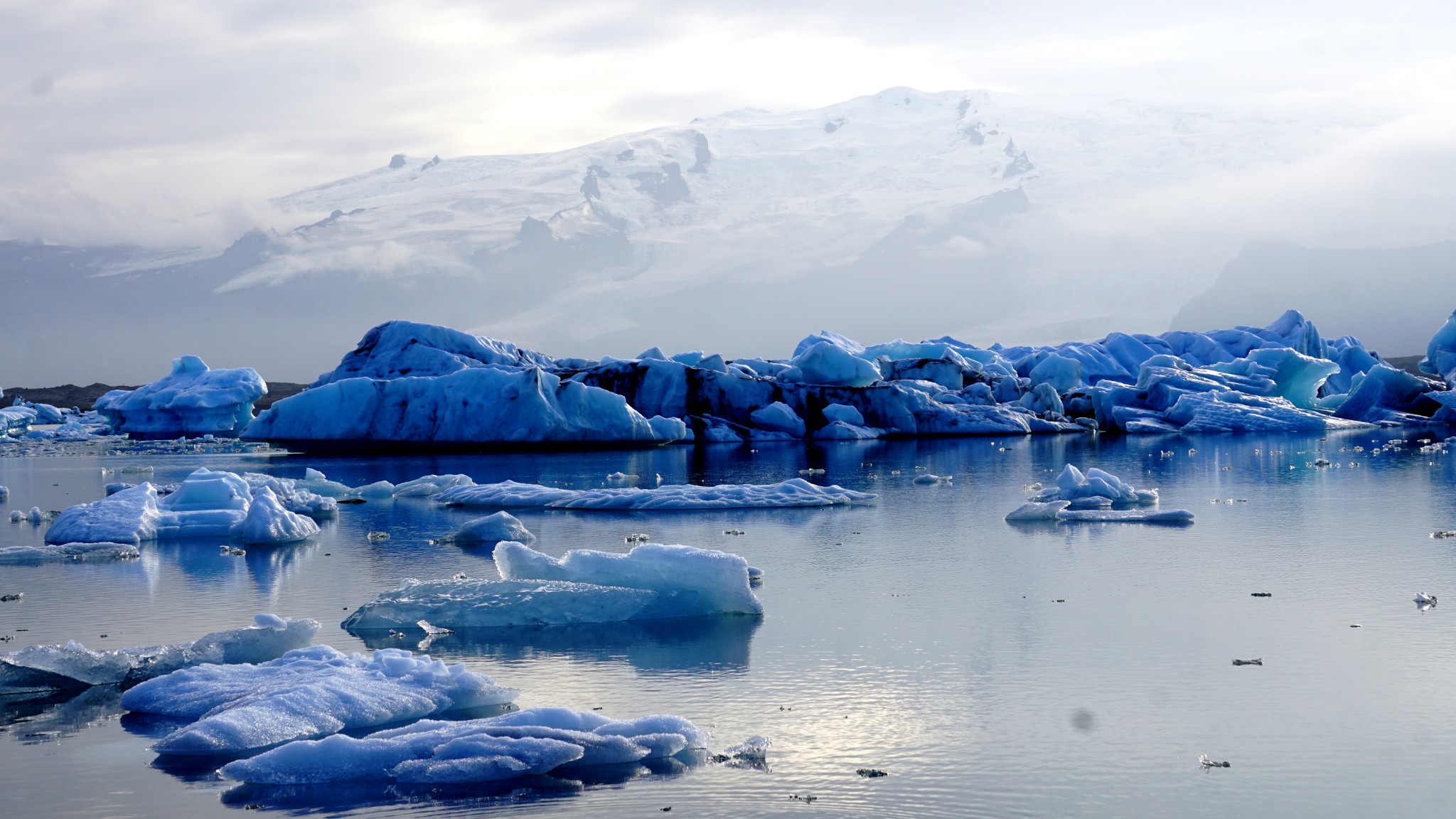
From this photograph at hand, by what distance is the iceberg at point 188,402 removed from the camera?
44.9m

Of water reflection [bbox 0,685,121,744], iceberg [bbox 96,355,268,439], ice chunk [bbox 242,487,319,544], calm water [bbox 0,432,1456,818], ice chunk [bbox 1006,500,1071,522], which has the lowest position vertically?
calm water [bbox 0,432,1456,818]

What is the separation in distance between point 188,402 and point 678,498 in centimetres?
3209

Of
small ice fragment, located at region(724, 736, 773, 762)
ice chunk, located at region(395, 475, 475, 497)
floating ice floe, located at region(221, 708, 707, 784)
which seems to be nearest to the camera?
floating ice floe, located at region(221, 708, 707, 784)

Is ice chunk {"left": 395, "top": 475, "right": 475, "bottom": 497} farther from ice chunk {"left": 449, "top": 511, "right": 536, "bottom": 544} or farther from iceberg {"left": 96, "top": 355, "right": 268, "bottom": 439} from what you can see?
iceberg {"left": 96, "top": 355, "right": 268, "bottom": 439}

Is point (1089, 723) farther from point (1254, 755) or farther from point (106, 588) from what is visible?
point (106, 588)

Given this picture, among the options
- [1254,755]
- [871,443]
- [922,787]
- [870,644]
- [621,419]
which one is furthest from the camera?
[871,443]

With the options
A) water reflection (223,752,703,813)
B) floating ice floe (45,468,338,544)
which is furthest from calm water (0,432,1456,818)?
floating ice floe (45,468,338,544)

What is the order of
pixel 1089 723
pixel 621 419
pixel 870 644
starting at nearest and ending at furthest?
pixel 1089 723
pixel 870 644
pixel 621 419

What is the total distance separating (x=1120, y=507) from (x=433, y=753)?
13591 millimetres

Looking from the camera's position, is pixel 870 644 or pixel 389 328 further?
pixel 389 328

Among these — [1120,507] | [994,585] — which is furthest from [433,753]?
[1120,507]

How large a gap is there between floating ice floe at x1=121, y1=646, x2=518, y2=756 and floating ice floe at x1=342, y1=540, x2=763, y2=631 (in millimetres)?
1674

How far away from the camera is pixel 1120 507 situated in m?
17.7

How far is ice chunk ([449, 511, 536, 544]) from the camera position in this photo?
1466 cm
